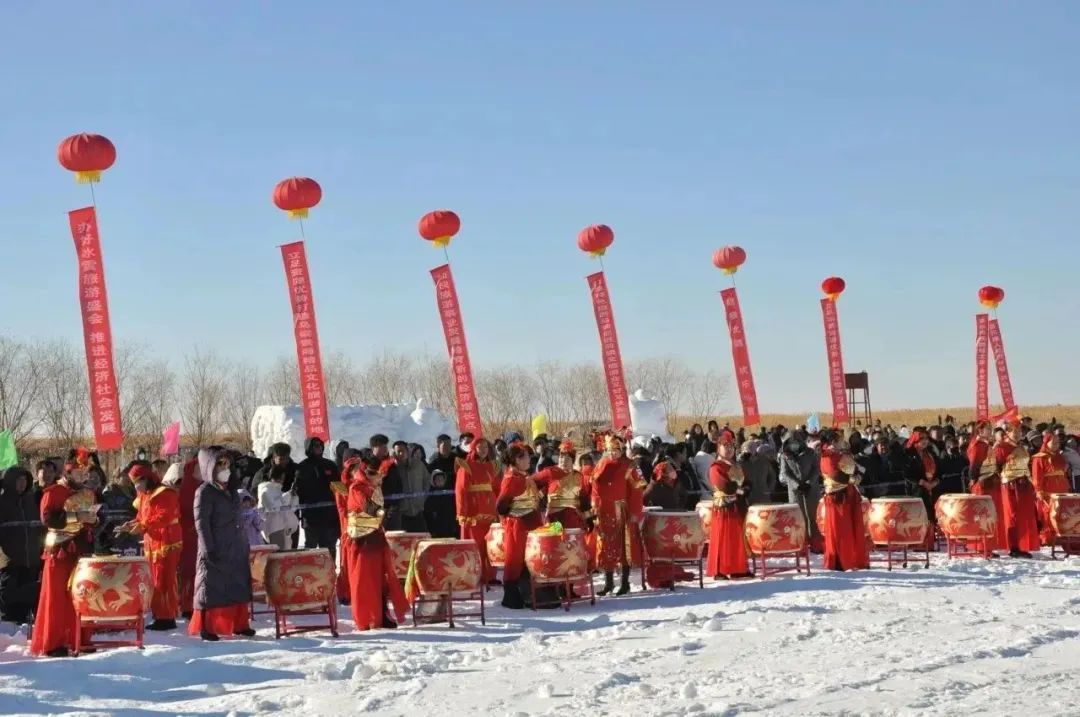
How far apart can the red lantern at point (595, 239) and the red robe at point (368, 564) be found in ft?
37.4

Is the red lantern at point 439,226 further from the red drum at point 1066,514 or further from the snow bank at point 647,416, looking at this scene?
the snow bank at point 647,416

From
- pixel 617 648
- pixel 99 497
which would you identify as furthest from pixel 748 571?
pixel 99 497

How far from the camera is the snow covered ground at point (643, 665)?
7129mm

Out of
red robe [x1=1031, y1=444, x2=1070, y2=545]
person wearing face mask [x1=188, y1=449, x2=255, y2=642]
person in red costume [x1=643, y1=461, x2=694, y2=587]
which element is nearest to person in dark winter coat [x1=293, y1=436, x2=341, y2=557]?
person wearing face mask [x1=188, y1=449, x2=255, y2=642]

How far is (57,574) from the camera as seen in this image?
9906 mm

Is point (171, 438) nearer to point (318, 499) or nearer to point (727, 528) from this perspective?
point (318, 499)

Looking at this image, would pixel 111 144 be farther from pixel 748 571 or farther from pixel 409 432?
pixel 409 432

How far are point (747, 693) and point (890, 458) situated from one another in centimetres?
1064

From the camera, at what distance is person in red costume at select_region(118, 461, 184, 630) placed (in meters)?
10.9

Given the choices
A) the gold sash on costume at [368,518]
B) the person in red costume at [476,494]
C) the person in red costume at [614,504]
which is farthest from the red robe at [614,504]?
the gold sash on costume at [368,518]

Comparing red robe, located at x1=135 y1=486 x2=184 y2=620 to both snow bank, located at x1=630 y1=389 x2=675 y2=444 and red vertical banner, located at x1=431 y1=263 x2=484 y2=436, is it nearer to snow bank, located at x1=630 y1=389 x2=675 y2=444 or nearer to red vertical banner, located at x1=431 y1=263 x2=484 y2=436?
red vertical banner, located at x1=431 y1=263 x2=484 y2=436

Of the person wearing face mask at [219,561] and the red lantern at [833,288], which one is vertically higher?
the red lantern at [833,288]

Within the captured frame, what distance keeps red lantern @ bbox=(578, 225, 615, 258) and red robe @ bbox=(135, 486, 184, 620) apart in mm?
11484

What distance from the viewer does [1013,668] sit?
788 centimetres
